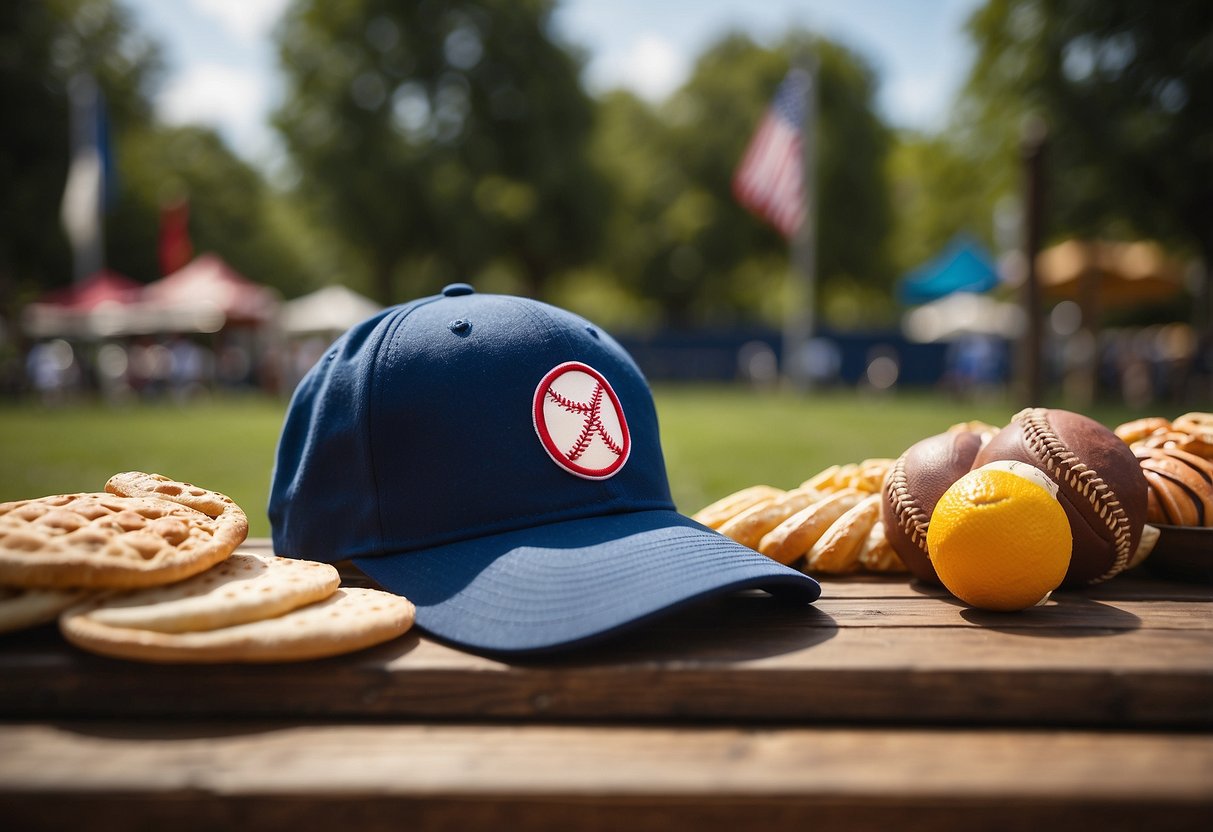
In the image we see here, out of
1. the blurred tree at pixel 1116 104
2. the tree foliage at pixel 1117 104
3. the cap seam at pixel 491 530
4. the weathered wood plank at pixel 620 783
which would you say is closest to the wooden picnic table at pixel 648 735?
the weathered wood plank at pixel 620 783

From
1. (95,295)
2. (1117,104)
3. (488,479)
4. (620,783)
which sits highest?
(1117,104)

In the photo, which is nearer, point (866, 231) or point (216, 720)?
point (216, 720)

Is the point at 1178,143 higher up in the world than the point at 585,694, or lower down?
higher up

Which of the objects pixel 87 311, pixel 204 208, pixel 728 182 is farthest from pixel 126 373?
pixel 728 182

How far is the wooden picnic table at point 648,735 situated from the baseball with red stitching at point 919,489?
0.41 metres

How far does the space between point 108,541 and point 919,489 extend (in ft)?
5.50

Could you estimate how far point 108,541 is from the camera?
146 centimetres

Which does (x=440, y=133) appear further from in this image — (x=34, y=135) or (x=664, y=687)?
(x=664, y=687)

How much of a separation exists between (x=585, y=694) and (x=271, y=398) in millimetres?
30595

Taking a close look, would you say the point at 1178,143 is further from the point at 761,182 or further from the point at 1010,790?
the point at 1010,790

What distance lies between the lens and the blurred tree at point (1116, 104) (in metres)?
16.4

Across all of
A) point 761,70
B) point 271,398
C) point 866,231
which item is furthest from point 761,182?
point 761,70

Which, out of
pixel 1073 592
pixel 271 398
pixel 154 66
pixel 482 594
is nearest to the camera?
pixel 482 594

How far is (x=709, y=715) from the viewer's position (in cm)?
133
